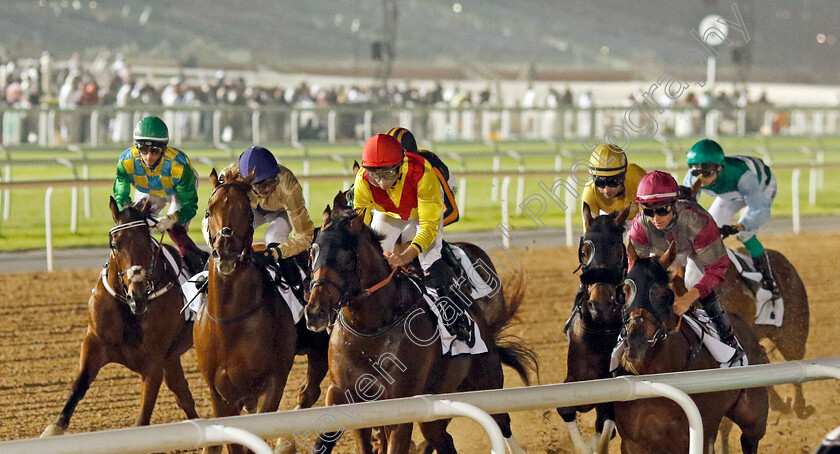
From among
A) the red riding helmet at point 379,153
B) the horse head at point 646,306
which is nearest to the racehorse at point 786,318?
the horse head at point 646,306

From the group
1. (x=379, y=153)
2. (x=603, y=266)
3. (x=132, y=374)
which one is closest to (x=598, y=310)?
(x=603, y=266)

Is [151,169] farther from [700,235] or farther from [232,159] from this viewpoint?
[232,159]

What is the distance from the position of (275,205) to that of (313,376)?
84cm

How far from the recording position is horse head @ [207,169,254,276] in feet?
13.9

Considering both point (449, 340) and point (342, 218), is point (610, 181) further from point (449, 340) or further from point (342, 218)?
point (342, 218)

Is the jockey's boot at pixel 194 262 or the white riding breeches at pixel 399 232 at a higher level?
the white riding breeches at pixel 399 232

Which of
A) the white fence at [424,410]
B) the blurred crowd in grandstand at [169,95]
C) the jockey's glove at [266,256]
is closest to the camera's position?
the white fence at [424,410]

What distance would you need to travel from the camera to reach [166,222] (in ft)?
16.5

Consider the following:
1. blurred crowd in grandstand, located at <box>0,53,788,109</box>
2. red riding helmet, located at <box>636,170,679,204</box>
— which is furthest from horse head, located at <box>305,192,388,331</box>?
blurred crowd in grandstand, located at <box>0,53,788,109</box>

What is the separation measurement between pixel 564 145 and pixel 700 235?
13.8 meters

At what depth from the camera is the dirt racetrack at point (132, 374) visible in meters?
5.60

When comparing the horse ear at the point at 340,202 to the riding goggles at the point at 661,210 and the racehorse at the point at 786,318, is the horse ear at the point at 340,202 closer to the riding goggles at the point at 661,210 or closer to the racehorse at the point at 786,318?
the riding goggles at the point at 661,210

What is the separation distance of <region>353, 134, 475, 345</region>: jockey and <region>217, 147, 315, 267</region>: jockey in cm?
32

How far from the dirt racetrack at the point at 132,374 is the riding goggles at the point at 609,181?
1394 mm
